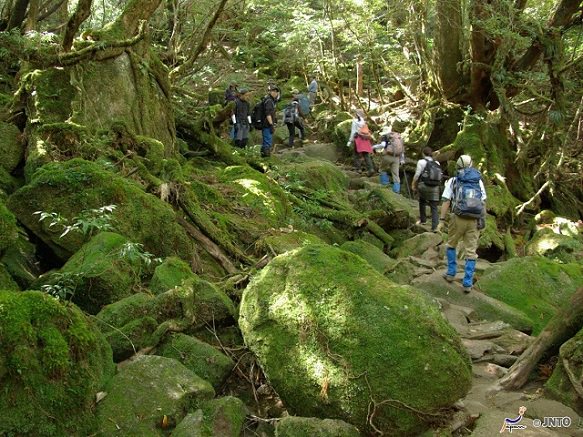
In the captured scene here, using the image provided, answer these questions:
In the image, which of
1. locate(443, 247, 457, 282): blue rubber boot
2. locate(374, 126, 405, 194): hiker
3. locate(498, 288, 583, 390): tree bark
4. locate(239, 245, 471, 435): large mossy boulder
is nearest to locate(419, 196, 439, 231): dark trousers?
locate(374, 126, 405, 194): hiker

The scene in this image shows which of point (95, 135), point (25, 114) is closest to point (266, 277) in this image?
point (95, 135)

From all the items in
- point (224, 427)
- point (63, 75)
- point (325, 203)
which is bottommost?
point (325, 203)

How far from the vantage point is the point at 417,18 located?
1953 cm

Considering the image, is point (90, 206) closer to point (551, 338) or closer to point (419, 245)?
point (551, 338)

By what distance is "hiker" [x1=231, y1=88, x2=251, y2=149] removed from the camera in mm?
15236

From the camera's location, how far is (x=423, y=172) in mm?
12625

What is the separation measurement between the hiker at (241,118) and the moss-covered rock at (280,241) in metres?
6.91

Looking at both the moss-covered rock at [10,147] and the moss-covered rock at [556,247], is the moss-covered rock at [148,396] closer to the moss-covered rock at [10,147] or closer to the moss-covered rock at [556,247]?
the moss-covered rock at [10,147]

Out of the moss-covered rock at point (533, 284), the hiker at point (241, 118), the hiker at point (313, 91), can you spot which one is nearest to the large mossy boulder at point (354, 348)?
the moss-covered rock at point (533, 284)

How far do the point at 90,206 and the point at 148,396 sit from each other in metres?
3.36

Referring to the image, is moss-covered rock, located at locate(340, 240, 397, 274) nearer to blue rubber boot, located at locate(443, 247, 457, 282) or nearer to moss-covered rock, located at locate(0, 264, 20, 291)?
blue rubber boot, located at locate(443, 247, 457, 282)

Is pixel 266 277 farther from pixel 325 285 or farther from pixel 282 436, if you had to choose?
pixel 282 436

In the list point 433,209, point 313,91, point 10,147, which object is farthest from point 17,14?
point 313,91

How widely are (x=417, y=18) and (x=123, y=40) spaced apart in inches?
496
